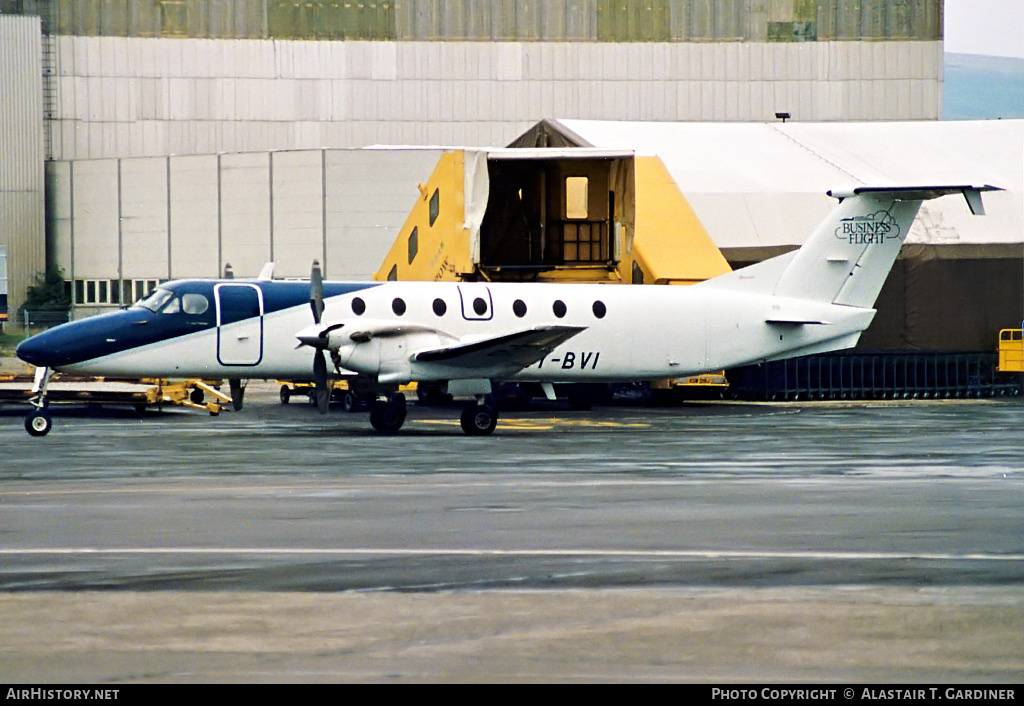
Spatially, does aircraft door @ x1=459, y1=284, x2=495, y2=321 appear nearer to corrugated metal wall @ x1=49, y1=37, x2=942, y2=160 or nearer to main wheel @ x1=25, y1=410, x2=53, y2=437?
main wheel @ x1=25, y1=410, x2=53, y2=437

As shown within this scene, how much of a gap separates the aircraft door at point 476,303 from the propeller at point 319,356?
323 cm

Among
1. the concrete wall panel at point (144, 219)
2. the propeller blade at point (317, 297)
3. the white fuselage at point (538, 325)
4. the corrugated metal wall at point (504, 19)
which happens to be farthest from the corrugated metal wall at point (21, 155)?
the propeller blade at point (317, 297)

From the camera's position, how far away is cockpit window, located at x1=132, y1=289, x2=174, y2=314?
26.4 meters

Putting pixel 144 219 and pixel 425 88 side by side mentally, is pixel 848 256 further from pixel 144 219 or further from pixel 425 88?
pixel 144 219

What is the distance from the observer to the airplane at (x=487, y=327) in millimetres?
25922

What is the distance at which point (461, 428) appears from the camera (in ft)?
90.4

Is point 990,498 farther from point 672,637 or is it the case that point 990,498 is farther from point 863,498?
point 672,637

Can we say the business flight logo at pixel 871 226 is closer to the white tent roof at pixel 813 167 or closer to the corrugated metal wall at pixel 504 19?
the white tent roof at pixel 813 167

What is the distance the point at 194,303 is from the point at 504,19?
50.9 metres

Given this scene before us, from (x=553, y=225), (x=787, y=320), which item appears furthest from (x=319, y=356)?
(x=553, y=225)

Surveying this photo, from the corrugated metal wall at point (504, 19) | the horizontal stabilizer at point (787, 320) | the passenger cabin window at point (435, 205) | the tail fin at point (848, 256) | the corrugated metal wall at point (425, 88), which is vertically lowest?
the horizontal stabilizer at point (787, 320)

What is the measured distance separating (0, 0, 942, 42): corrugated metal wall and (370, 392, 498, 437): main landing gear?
50.3m

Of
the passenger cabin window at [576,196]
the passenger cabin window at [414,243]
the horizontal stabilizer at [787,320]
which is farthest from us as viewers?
Answer: the passenger cabin window at [576,196]

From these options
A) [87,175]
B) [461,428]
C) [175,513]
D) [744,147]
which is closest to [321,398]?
[461,428]
